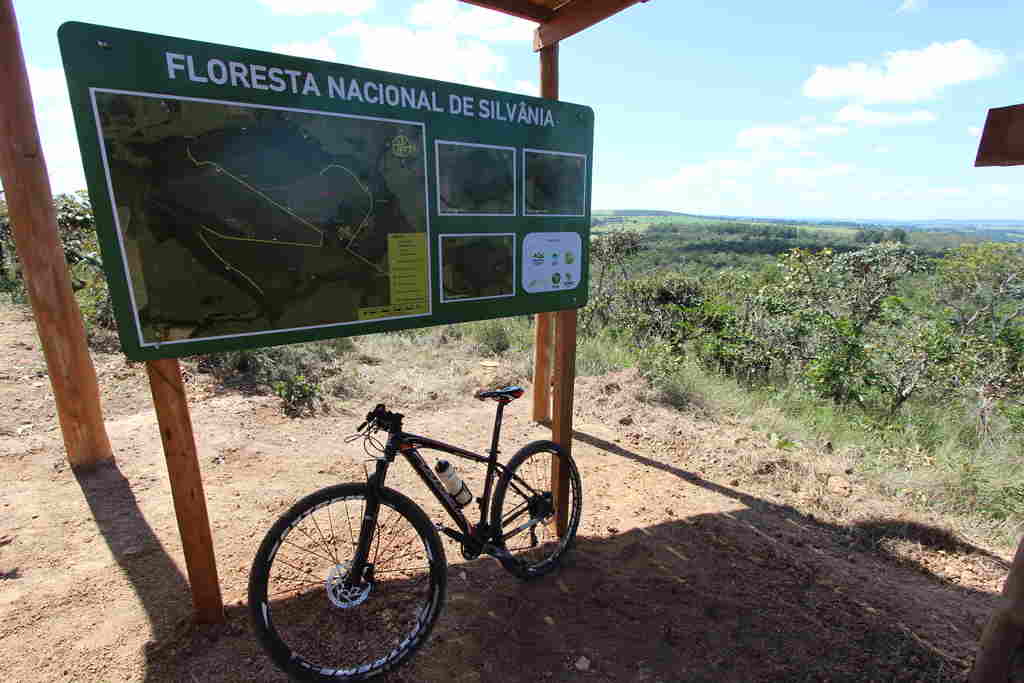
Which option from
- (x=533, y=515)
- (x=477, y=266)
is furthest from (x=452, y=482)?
(x=477, y=266)

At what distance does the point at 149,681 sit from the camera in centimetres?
202

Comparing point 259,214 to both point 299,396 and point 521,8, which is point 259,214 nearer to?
point 521,8

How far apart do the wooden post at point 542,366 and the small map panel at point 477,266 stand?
1825 millimetres

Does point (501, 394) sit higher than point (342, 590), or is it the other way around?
point (501, 394)

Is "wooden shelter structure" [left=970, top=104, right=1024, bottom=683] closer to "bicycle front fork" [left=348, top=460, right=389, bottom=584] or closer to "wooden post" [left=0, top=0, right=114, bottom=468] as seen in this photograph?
"bicycle front fork" [left=348, top=460, right=389, bottom=584]

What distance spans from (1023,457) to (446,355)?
633cm

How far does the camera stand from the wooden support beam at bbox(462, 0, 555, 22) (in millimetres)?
3037

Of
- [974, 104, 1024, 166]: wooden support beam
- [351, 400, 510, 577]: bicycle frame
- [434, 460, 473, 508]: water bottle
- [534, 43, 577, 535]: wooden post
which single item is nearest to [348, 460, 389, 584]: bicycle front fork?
[351, 400, 510, 577]: bicycle frame

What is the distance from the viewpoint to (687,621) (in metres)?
2.55

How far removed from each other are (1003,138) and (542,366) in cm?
360

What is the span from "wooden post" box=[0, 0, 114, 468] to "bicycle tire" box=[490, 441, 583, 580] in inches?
124

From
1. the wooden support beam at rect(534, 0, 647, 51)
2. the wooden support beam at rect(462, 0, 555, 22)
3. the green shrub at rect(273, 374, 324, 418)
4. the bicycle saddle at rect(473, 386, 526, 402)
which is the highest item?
the wooden support beam at rect(462, 0, 555, 22)

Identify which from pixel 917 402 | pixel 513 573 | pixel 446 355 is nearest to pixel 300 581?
pixel 513 573

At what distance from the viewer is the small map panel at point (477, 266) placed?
2.45 meters
